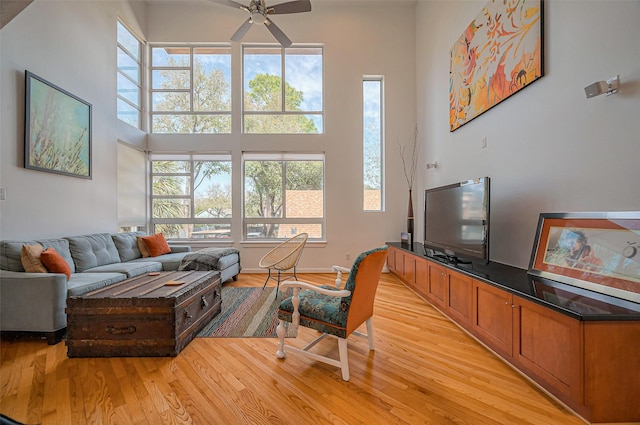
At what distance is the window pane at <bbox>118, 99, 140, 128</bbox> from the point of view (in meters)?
4.47

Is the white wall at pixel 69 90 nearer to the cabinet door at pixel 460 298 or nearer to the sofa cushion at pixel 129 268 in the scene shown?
the sofa cushion at pixel 129 268

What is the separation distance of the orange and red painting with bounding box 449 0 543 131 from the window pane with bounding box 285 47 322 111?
2.50 m

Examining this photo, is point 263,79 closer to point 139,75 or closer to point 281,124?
point 281,124

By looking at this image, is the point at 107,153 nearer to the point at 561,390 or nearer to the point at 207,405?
the point at 207,405

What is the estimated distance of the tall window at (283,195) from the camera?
5.12 metres

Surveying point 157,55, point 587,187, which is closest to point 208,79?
point 157,55

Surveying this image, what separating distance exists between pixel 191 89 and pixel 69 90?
2.10m

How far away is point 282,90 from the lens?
5.16 meters

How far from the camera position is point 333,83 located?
16.4 feet

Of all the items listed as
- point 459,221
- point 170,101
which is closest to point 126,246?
point 170,101

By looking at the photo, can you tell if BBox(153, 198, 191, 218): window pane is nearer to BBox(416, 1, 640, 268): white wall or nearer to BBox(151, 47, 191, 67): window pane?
BBox(151, 47, 191, 67): window pane

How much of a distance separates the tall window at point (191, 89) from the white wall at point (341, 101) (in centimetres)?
22

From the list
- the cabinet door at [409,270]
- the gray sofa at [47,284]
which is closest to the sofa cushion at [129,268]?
the gray sofa at [47,284]

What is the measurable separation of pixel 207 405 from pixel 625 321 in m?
2.32
